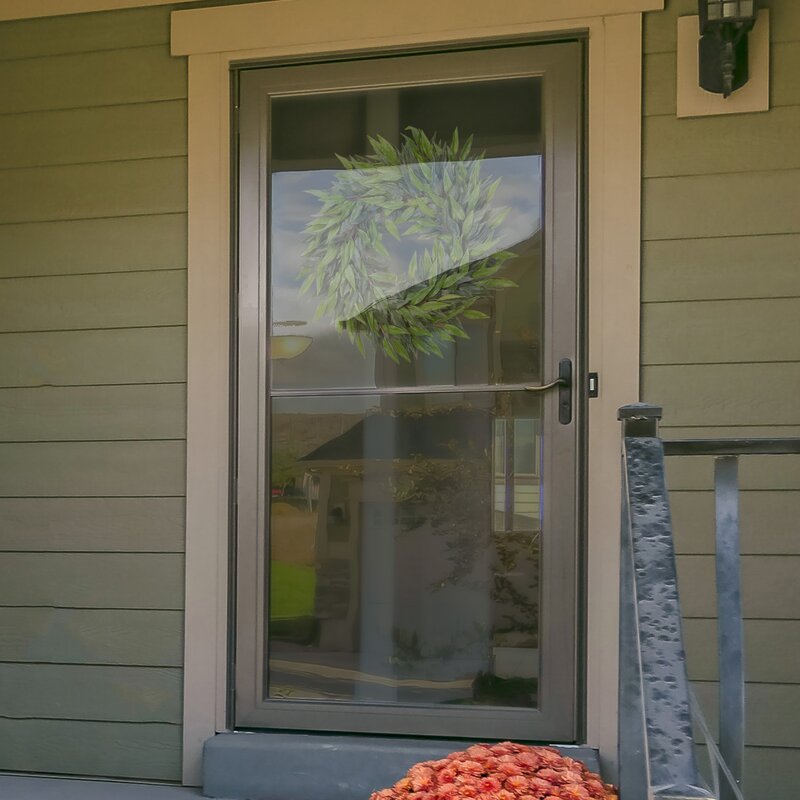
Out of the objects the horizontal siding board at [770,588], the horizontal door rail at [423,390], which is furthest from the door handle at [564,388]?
the horizontal siding board at [770,588]

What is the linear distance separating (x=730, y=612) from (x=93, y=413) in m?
1.98

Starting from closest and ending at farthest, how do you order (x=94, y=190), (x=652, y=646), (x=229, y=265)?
(x=652, y=646) → (x=229, y=265) → (x=94, y=190)

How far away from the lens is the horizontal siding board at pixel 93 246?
2.89m

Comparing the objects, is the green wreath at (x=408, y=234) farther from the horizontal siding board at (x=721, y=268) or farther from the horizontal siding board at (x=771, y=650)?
the horizontal siding board at (x=771, y=650)

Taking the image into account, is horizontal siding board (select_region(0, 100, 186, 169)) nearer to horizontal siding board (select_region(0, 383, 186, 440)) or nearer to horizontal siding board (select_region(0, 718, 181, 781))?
horizontal siding board (select_region(0, 383, 186, 440))

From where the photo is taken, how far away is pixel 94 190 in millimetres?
2949

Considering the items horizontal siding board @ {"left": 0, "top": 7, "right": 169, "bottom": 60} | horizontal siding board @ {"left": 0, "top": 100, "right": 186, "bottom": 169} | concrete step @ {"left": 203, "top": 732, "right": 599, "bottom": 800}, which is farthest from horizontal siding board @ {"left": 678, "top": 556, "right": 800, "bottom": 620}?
horizontal siding board @ {"left": 0, "top": 7, "right": 169, "bottom": 60}

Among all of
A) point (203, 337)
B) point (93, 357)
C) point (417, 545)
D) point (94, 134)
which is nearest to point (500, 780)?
point (417, 545)

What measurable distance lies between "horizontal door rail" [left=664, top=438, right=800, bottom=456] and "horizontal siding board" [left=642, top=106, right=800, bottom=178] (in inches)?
45.8

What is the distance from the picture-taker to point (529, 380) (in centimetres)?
268

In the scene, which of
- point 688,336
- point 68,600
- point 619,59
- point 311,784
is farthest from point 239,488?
point 619,59

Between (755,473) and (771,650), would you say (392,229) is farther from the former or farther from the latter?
(771,650)

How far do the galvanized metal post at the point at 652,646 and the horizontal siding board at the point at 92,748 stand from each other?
164cm

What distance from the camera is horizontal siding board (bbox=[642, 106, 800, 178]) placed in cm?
256
